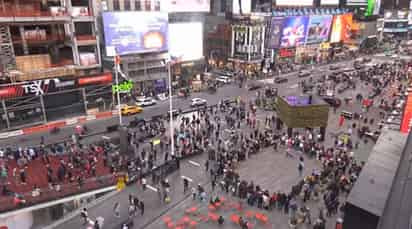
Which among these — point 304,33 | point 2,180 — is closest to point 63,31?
point 2,180

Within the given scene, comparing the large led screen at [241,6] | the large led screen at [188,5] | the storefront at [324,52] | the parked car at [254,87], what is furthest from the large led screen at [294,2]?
the parked car at [254,87]

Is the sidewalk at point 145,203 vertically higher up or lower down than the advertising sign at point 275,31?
lower down

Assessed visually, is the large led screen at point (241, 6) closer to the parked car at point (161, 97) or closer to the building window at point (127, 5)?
the building window at point (127, 5)

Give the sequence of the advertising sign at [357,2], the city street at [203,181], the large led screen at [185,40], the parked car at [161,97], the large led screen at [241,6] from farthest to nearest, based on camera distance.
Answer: the advertising sign at [357,2] < the large led screen at [241,6] < the large led screen at [185,40] < the parked car at [161,97] < the city street at [203,181]

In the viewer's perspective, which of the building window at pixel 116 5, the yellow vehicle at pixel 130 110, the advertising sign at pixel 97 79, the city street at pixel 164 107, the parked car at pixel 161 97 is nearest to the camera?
the city street at pixel 164 107

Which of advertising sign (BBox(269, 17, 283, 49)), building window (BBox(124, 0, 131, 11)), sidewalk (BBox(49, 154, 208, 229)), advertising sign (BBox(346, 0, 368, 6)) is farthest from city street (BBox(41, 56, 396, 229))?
advertising sign (BBox(346, 0, 368, 6))

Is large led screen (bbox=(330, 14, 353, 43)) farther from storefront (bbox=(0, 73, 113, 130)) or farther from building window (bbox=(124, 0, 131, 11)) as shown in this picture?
storefront (bbox=(0, 73, 113, 130))

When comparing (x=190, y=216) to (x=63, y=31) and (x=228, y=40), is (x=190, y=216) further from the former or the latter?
(x=228, y=40)
